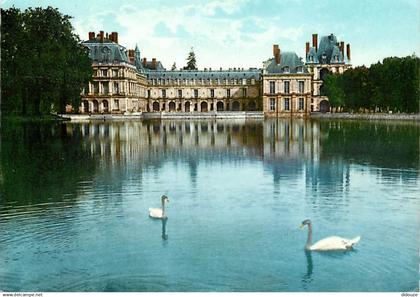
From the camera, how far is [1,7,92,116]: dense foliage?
4162 cm

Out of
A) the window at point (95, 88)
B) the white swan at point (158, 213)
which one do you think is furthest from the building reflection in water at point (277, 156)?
the window at point (95, 88)

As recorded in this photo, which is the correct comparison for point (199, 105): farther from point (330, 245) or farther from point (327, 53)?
point (330, 245)

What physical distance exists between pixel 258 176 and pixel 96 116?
5093cm

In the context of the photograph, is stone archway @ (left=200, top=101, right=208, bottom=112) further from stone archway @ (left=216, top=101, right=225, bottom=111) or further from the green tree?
the green tree

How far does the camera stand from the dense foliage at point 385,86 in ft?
178

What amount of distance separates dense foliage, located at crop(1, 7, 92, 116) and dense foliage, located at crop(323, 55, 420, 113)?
98.6ft

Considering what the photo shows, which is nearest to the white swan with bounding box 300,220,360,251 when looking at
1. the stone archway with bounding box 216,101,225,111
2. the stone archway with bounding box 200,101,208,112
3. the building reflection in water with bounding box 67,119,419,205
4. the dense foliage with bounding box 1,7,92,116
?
the building reflection in water with bounding box 67,119,419,205

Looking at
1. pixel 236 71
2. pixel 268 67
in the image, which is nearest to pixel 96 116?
pixel 268 67

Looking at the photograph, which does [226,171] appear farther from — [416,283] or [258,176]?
[416,283]

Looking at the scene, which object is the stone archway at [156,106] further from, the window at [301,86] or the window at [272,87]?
the window at [301,86]

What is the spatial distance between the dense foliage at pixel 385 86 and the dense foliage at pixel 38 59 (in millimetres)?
30056

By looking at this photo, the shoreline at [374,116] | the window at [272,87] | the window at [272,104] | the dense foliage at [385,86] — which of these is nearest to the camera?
the shoreline at [374,116]

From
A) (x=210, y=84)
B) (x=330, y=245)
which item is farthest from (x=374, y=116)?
(x=330, y=245)

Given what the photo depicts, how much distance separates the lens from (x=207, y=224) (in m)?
11.3
